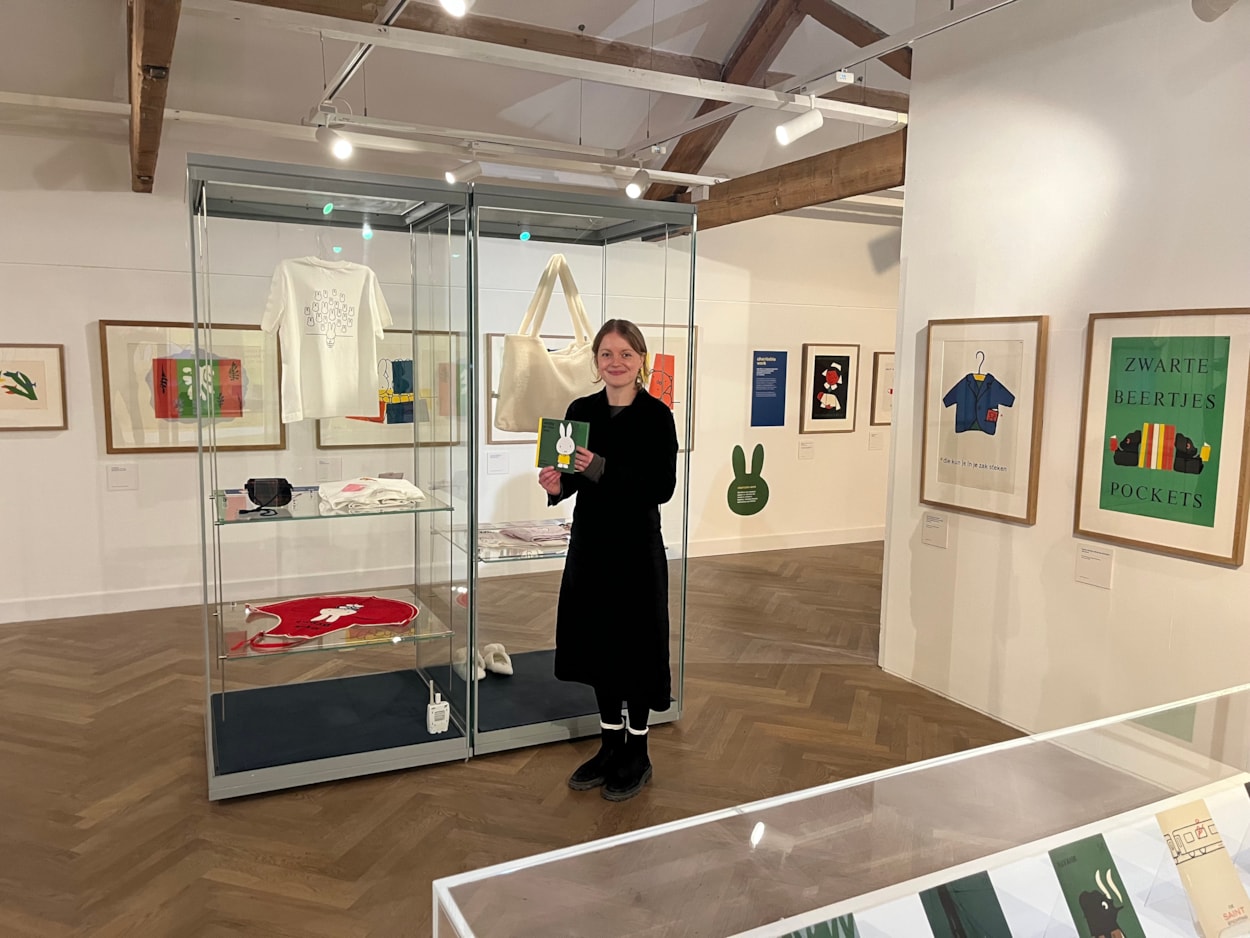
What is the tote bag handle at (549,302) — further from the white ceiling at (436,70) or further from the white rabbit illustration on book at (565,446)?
the white ceiling at (436,70)

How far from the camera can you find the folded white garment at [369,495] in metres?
3.79

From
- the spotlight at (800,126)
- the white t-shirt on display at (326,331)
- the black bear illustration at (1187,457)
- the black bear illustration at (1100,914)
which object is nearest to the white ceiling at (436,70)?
the spotlight at (800,126)

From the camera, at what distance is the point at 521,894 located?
1.16 m

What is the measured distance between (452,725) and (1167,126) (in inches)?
152

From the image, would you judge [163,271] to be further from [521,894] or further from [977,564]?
→ [521,894]

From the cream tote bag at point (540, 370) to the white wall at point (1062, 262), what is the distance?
1.98 metres

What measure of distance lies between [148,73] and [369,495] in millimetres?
2055

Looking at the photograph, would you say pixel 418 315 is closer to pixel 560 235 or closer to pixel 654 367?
pixel 560 235

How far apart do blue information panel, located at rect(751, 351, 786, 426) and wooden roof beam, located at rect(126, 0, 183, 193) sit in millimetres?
4972

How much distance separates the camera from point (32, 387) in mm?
5684

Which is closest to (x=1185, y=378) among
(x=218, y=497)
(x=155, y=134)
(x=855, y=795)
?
(x=855, y=795)

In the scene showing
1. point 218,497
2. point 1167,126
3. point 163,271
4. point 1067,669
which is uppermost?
point 1167,126

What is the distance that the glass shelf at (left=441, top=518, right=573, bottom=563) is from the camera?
386 centimetres

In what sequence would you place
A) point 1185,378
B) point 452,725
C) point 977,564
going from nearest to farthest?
1. point 1185,378
2. point 452,725
3. point 977,564
